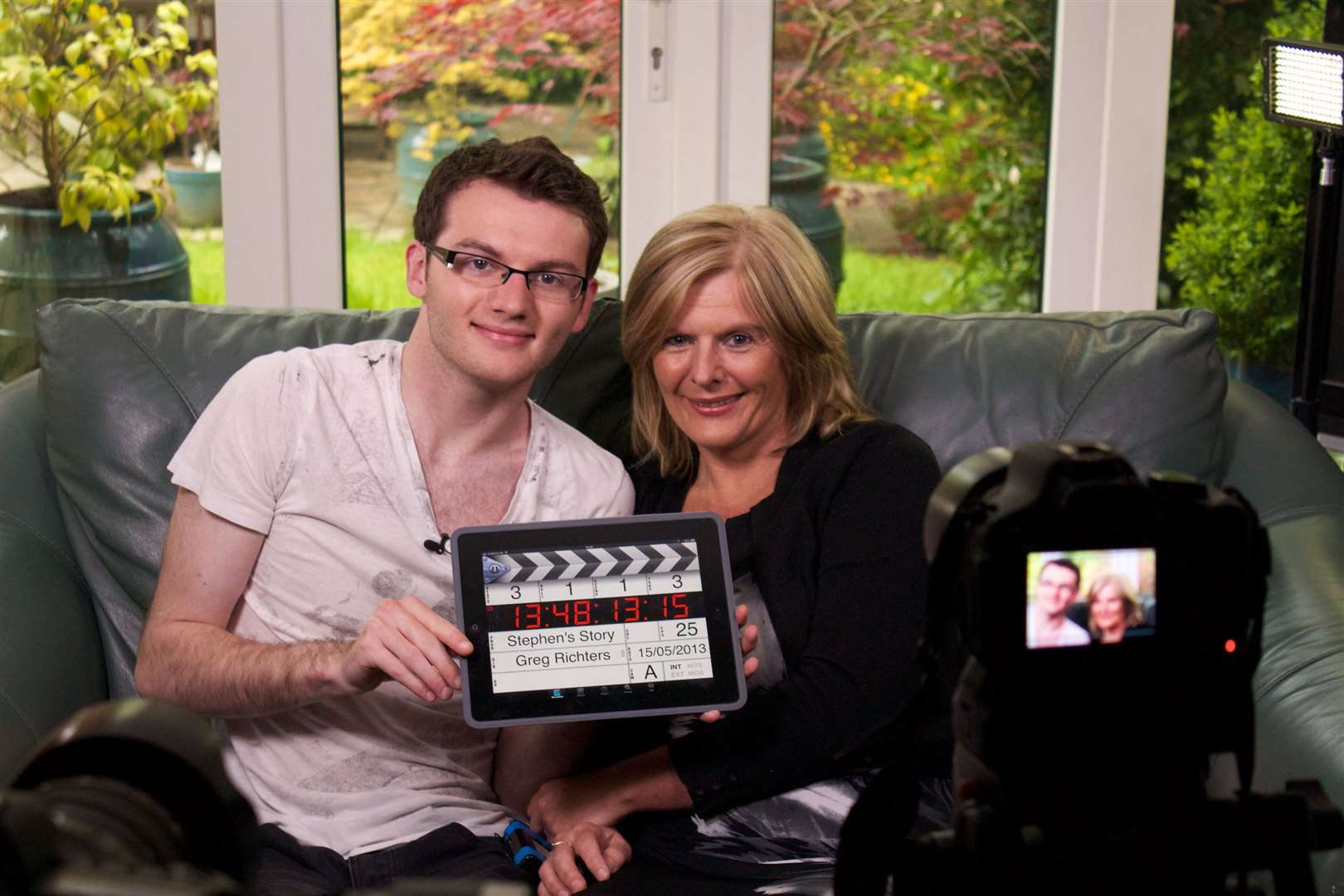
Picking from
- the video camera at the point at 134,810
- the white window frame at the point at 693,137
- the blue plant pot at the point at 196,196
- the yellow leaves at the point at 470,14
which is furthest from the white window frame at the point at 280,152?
the video camera at the point at 134,810

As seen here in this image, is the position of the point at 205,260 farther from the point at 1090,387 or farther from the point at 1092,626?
the point at 1092,626

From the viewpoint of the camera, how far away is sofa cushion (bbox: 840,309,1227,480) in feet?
6.34

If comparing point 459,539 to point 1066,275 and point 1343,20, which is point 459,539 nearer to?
point 1343,20

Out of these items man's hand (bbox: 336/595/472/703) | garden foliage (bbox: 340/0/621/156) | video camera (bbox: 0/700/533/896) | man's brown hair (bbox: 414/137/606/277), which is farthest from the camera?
garden foliage (bbox: 340/0/621/156)

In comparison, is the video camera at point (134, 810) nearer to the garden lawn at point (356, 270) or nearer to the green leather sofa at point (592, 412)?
the green leather sofa at point (592, 412)

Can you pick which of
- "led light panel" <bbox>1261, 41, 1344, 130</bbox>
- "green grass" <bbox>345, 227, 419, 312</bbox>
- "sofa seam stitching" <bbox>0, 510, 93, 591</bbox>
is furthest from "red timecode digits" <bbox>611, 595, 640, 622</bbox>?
"green grass" <bbox>345, 227, 419, 312</bbox>

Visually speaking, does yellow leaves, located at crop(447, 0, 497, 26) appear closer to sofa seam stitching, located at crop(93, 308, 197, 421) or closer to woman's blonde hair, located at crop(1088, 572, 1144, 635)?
sofa seam stitching, located at crop(93, 308, 197, 421)

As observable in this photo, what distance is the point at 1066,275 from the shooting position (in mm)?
2947

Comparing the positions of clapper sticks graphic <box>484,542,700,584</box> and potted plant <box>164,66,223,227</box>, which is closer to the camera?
clapper sticks graphic <box>484,542,700,584</box>

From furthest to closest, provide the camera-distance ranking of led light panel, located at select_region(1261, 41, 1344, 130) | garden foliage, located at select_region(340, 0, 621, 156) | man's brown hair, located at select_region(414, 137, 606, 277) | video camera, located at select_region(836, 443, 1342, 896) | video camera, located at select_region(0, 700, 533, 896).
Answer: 1. garden foliage, located at select_region(340, 0, 621, 156)
2. led light panel, located at select_region(1261, 41, 1344, 130)
3. man's brown hair, located at select_region(414, 137, 606, 277)
4. video camera, located at select_region(836, 443, 1342, 896)
5. video camera, located at select_region(0, 700, 533, 896)

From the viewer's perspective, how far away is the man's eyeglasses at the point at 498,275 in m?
1.60

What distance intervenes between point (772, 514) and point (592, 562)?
321 mm

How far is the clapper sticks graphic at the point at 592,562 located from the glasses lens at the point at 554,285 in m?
0.36

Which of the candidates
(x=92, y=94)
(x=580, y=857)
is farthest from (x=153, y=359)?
(x=92, y=94)
